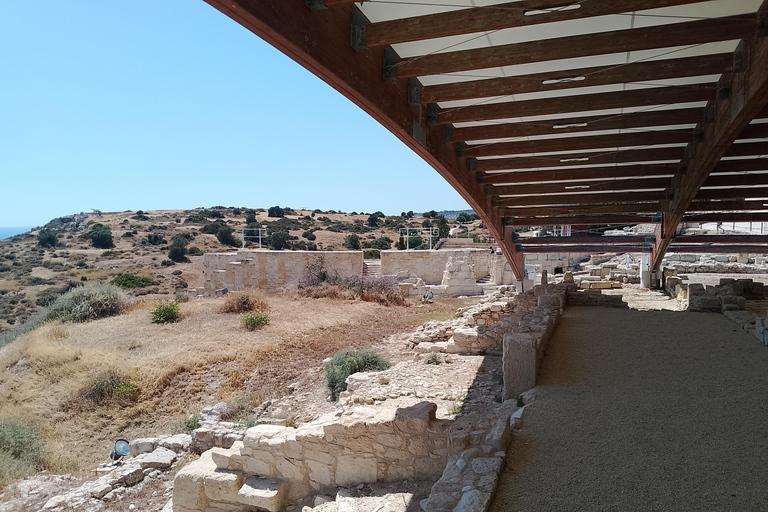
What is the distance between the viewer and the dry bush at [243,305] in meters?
18.1

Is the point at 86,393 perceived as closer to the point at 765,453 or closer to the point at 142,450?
the point at 142,450

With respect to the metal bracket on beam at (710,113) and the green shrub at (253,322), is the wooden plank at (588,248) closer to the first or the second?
the metal bracket on beam at (710,113)

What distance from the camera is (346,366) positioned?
9992 millimetres

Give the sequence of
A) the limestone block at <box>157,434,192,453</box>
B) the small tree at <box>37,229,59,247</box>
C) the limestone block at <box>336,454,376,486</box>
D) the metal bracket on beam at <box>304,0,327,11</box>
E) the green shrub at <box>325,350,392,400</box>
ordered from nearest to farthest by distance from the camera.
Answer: the metal bracket on beam at <box>304,0,327,11</box> < the limestone block at <box>336,454,376,486</box> < the limestone block at <box>157,434,192,453</box> < the green shrub at <box>325,350,392,400</box> < the small tree at <box>37,229,59,247</box>

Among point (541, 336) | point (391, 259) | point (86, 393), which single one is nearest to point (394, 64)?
point (541, 336)

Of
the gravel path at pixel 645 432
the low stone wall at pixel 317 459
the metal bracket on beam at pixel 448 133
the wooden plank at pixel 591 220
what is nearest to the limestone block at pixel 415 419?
the low stone wall at pixel 317 459

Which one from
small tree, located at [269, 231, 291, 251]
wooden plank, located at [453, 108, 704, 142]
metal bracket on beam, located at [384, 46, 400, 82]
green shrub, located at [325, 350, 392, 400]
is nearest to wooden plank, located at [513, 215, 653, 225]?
wooden plank, located at [453, 108, 704, 142]

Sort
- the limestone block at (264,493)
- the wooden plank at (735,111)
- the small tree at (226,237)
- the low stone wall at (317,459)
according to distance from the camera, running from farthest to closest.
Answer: the small tree at (226,237) → the limestone block at (264,493) → the wooden plank at (735,111) → the low stone wall at (317,459)

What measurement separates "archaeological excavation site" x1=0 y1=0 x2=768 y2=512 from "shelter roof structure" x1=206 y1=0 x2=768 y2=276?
31 millimetres

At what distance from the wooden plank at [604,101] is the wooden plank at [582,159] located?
8.95 feet

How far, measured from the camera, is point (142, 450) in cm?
833

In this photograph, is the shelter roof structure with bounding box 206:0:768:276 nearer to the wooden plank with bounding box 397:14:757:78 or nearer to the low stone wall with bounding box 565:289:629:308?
the wooden plank with bounding box 397:14:757:78

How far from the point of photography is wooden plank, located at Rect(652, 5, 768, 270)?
518 centimetres

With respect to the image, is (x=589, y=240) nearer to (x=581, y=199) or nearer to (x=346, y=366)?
(x=581, y=199)
